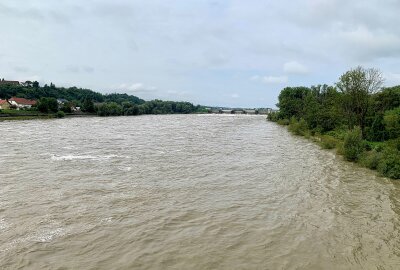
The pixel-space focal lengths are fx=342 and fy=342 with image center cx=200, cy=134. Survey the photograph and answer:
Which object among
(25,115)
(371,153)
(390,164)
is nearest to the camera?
(390,164)

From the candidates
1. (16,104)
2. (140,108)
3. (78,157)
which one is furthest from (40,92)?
(78,157)

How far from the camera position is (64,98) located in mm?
175625

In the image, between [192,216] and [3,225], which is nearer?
[3,225]

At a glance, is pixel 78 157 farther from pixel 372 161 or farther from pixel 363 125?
pixel 363 125

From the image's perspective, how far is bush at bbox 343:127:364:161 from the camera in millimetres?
32219

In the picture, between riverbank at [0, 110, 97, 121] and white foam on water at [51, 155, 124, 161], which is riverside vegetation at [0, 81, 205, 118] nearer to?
riverbank at [0, 110, 97, 121]

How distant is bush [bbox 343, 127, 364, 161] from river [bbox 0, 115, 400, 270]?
5.29 m

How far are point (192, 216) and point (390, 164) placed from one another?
17.8 meters

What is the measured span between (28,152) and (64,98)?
508ft

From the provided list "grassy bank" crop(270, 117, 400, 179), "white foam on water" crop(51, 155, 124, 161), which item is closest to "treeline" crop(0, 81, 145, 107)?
"white foam on water" crop(51, 155, 124, 161)

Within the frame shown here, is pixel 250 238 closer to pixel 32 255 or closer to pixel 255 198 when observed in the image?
pixel 255 198

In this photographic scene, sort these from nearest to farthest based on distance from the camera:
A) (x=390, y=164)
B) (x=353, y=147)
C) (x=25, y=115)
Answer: (x=390, y=164) < (x=353, y=147) < (x=25, y=115)

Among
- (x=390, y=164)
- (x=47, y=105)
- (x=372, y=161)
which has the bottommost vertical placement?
(x=372, y=161)

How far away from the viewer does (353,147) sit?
108ft
